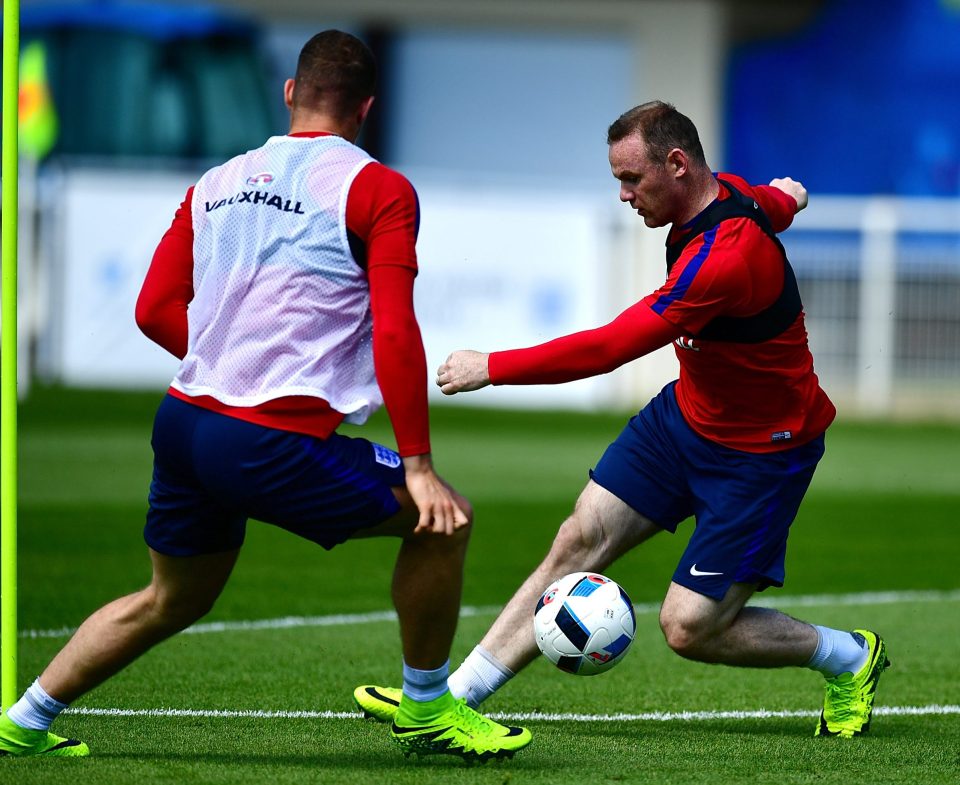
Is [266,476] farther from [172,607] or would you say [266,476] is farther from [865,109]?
[865,109]

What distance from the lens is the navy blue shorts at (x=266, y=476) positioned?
195 inches

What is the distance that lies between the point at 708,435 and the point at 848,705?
1075 millimetres

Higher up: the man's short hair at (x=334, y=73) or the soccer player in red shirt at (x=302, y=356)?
the man's short hair at (x=334, y=73)

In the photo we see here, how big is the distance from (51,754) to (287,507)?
1140 millimetres

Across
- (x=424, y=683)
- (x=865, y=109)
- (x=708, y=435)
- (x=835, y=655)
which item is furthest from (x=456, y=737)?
(x=865, y=109)

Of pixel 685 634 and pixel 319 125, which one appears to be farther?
pixel 685 634

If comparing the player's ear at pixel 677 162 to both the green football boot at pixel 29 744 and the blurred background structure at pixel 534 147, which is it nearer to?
the green football boot at pixel 29 744

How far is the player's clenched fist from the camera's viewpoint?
516 centimetres

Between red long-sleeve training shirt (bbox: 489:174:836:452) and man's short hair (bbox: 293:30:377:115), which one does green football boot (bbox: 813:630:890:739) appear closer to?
red long-sleeve training shirt (bbox: 489:174:836:452)

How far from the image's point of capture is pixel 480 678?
6.06 m

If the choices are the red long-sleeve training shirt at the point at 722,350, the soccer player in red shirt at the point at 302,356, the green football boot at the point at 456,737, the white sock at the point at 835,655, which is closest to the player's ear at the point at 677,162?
the red long-sleeve training shirt at the point at 722,350

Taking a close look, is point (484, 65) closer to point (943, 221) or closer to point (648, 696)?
point (943, 221)

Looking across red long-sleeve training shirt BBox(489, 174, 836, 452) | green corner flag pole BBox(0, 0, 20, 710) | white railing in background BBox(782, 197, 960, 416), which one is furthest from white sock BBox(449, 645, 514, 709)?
white railing in background BBox(782, 197, 960, 416)

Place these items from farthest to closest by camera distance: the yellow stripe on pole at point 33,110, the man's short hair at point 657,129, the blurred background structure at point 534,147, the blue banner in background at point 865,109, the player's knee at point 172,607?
the blue banner in background at point 865,109
the blurred background structure at point 534,147
the yellow stripe on pole at point 33,110
the man's short hair at point 657,129
the player's knee at point 172,607
